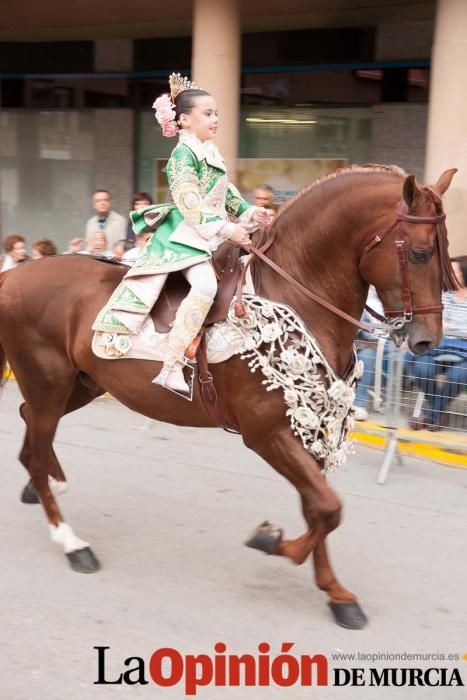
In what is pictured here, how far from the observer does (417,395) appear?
6.56 metres

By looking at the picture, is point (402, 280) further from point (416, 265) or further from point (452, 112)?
point (452, 112)

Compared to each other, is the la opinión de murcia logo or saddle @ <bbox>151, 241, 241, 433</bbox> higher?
saddle @ <bbox>151, 241, 241, 433</bbox>

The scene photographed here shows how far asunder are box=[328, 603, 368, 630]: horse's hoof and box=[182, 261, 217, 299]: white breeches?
1.60 meters

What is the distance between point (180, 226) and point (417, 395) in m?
3.05

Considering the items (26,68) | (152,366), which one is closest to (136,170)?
(26,68)

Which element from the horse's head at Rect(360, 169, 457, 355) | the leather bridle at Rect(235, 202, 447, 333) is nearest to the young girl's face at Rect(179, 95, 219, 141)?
the leather bridle at Rect(235, 202, 447, 333)

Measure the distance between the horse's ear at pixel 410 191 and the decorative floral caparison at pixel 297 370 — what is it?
0.75 meters

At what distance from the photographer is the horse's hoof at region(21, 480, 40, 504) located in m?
5.45

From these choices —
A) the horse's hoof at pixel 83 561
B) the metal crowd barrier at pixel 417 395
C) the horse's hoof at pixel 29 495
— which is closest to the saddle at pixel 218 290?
the horse's hoof at pixel 83 561

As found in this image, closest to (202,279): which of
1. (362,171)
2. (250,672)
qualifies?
(362,171)

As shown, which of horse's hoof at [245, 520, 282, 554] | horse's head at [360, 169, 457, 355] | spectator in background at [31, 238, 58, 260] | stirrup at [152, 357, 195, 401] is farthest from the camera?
spectator in background at [31, 238, 58, 260]

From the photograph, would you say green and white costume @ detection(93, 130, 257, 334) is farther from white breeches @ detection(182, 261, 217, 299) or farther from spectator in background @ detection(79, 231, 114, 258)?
spectator in background @ detection(79, 231, 114, 258)

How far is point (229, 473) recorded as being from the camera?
20.6 feet

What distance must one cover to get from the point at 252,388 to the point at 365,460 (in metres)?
2.99
